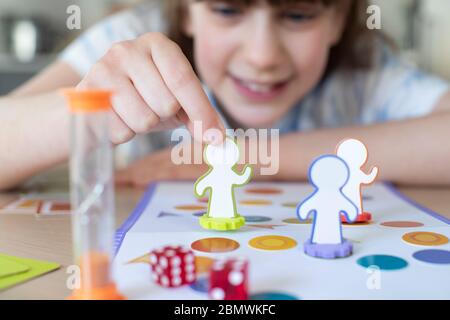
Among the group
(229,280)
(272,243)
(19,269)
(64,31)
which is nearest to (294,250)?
(272,243)

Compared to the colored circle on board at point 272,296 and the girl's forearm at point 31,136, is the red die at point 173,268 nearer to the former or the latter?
the colored circle on board at point 272,296

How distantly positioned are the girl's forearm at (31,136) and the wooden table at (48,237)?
46 millimetres

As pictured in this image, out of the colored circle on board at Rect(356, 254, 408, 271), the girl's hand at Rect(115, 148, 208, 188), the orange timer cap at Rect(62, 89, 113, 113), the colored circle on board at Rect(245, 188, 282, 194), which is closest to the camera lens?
the orange timer cap at Rect(62, 89, 113, 113)

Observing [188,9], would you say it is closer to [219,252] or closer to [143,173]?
[143,173]

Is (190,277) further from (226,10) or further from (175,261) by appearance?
(226,10)

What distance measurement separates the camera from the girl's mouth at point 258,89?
1.03 metres

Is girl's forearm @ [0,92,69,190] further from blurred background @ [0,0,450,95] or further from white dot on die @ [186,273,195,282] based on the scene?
blurred background @ [0,0,450,95]

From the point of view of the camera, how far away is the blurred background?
2625 millimetres

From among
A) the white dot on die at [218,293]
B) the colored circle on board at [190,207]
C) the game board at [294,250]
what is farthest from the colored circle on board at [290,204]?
the white dot on die at [218,293]

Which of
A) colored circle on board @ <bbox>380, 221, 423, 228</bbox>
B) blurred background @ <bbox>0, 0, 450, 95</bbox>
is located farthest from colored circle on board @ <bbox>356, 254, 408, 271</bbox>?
blurred background @ <bbox>0, 0, 450, 95</bbox>

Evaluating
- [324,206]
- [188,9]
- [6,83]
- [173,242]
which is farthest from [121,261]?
[6,83]

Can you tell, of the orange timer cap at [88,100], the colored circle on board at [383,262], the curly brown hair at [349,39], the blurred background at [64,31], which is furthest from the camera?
the blurred background at [64,31]

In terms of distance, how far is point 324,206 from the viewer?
0.46m

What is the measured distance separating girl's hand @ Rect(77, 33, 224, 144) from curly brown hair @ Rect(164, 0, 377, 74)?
0.60m
